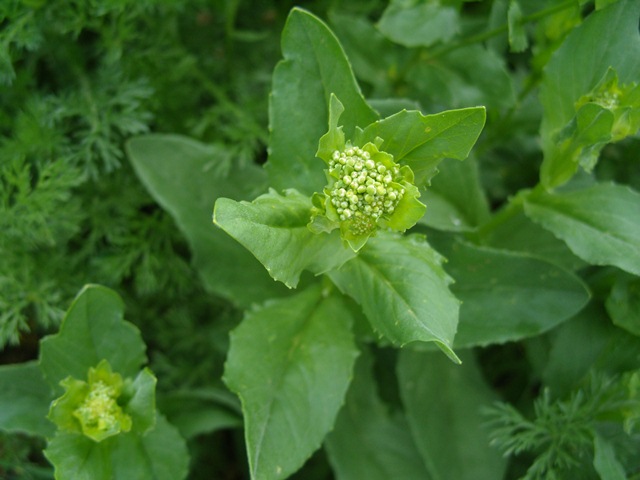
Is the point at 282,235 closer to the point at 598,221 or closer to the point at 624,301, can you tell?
the point at 598,221

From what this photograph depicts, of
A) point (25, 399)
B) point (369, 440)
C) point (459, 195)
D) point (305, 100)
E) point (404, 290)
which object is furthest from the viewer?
point (369, 440)

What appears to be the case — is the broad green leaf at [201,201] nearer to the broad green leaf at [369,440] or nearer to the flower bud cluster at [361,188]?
the broad green leaf at [369,440]

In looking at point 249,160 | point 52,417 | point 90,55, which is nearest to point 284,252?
point 52,417

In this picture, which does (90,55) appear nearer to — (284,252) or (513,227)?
(284,252)

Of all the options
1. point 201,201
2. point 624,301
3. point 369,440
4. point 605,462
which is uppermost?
point 201,201

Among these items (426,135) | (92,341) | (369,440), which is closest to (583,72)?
(426,135)

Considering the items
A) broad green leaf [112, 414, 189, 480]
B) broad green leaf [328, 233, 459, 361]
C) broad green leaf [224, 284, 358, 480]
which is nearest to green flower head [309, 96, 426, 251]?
broad green leaf [328, 233, 459, 361]
